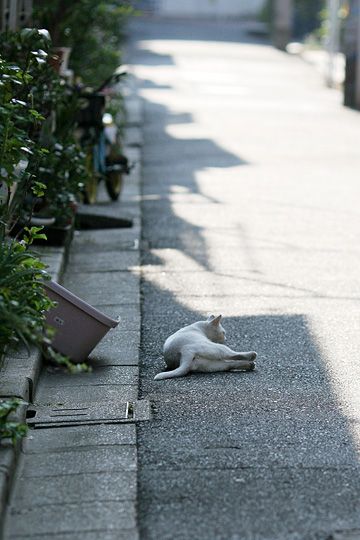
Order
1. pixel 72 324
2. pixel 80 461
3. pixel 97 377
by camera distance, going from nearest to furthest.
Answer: pixel 80 461 < pixel 97 377 < pixel 72 324

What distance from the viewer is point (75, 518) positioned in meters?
4.71

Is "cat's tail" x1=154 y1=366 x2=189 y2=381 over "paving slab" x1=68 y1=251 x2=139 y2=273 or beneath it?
over

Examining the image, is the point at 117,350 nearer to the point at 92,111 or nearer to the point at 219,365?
the point at 219,365

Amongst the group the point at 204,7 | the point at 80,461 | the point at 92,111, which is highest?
the point at 80,461

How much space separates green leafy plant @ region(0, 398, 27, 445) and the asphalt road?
1.75ft

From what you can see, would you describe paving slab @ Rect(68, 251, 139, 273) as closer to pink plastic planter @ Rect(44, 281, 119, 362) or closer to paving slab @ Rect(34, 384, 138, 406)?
pink plastic planter @ Rect(44, 281, 119, 362)

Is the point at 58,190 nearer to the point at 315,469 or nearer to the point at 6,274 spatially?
A: the point at 6,274

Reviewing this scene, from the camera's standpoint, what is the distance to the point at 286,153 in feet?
60.6

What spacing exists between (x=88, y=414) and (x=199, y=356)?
0.94 m

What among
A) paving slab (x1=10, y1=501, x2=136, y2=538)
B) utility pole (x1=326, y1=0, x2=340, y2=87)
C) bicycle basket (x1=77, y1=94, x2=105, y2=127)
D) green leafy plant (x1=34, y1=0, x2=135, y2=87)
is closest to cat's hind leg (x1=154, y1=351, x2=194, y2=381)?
paving slab (x1=10, y1=501, x2=136, y2=538)

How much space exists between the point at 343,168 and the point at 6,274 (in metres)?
11.5

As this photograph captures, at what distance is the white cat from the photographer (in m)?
6.81

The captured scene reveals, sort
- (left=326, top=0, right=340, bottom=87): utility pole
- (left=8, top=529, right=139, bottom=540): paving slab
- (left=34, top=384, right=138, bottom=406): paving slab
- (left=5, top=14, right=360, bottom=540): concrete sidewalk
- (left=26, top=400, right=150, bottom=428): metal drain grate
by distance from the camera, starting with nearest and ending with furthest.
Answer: (left=8, top=529, right=139, bottom=540): paving slab < (left=5, top=14, right=360, bottom=540): concrete sidewalk < (left=26, top=400, right=150, bottom=428): metal drain grate < (left=34, top=384, right=138, bottom=406): paving slab < (left=326, top=0, right=340, bottom=87): utility pole

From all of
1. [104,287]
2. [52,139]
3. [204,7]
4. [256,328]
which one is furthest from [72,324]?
[204,7]
